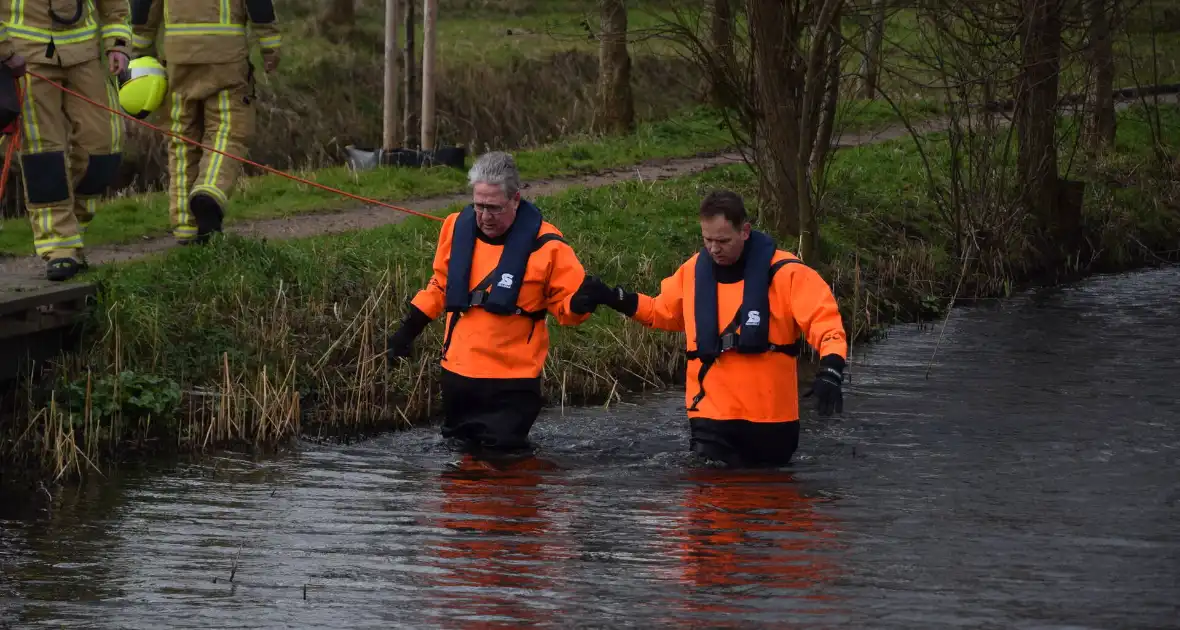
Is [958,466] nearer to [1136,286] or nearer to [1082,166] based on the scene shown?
[1136,286]

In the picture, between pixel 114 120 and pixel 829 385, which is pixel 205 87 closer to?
pixel 114 120

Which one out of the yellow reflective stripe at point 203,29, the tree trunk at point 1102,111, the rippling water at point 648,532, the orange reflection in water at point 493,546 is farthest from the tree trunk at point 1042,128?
the orange reflection in water at point 493,546

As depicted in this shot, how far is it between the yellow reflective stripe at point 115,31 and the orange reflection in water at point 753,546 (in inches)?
184

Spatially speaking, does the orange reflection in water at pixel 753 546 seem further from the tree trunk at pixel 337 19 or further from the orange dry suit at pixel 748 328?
the tree trunk at pixel 337 19

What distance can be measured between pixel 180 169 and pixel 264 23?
43.3 inches

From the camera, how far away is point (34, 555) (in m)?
7.33

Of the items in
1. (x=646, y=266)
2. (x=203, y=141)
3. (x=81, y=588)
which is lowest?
(x=81, y=588)

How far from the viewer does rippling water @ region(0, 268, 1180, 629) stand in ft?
21.5

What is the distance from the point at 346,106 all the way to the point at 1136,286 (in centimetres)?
1136

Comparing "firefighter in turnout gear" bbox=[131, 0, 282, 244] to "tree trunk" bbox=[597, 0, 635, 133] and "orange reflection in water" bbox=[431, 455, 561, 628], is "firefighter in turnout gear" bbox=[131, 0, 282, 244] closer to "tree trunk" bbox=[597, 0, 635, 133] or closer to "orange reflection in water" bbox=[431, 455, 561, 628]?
"orange reflection in water" bbox=[431, 455, 561, 628]

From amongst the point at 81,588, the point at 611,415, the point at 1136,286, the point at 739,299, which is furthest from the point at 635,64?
the point at 81,588

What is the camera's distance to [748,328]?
320 inches

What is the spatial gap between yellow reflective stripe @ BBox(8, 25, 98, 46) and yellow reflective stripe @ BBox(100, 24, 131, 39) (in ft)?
0.77

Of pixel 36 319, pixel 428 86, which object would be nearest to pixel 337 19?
pixel 428 86
